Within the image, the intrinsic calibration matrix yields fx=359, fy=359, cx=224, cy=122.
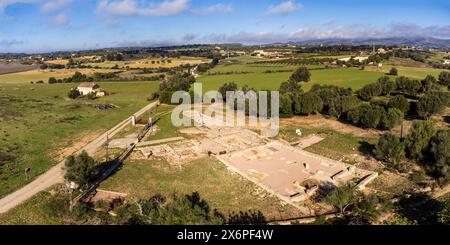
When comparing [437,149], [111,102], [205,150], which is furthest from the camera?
[111,102]

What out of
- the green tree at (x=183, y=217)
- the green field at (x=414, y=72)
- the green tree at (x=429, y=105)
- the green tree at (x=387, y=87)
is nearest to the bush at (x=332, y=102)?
the green tree at (x=429, y=105)

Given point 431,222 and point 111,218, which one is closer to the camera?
point 431,222

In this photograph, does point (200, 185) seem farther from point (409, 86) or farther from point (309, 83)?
point (309, 83)

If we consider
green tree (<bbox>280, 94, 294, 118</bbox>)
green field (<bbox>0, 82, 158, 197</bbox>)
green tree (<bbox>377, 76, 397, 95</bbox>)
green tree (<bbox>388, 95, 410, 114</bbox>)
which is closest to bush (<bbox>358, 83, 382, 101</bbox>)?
green tree (<bbox>377, 76, 397, 95</bbox>)

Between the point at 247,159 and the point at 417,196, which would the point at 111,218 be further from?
the point at 417,196

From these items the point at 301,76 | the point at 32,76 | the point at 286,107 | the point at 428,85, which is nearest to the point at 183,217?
the point at 286,107

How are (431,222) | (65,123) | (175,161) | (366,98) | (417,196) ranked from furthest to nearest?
(366,98), (65,123), (175,161), (417,196), (431,222)

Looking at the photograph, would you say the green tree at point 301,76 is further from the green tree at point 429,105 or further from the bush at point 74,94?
the bush at point 74,94
